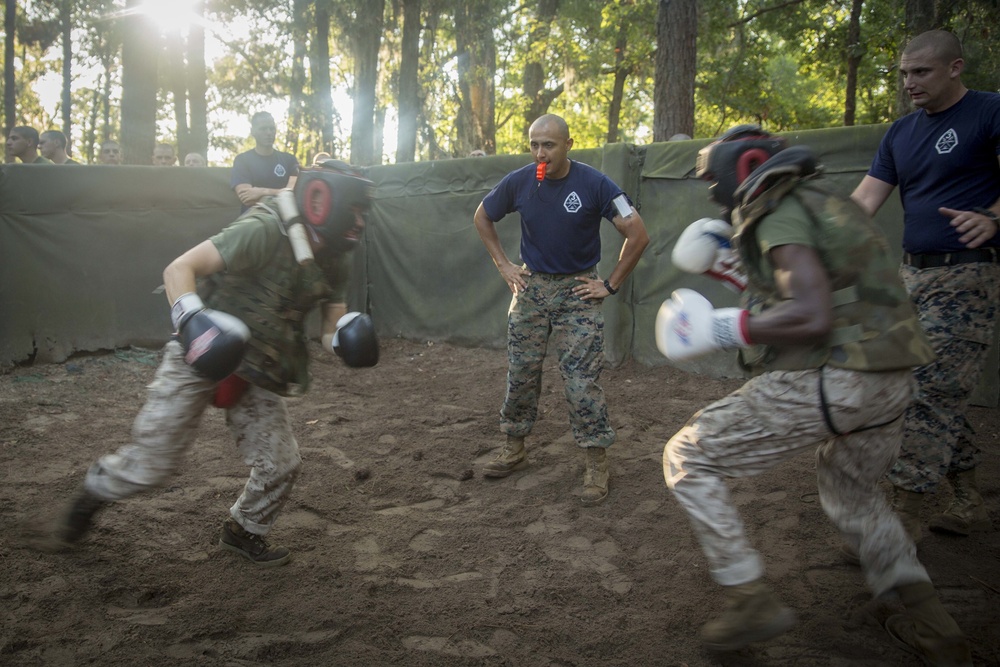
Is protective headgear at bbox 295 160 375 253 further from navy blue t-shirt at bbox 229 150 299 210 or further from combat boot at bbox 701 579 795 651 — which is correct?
navy blue t-shirt at bbox 229 150 299 210

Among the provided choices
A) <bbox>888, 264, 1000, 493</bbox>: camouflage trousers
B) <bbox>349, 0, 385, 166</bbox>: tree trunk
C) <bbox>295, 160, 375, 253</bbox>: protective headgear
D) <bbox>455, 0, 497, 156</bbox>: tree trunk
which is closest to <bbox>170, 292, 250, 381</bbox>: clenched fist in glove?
<bbox>295, 160, 375, 253</bbox>: protective headgear

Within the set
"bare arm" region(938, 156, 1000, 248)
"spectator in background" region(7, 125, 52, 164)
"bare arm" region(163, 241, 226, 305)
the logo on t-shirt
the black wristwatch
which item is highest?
"spectator in background" region(7, 125, 52, 164)

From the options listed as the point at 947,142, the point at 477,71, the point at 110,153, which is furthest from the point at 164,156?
the point at 477,71

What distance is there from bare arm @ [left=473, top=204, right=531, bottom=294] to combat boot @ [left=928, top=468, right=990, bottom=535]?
8.40ft

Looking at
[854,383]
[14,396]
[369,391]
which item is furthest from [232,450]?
[854,383]

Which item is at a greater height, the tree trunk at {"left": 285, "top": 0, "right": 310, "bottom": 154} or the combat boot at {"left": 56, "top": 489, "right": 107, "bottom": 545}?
the tree trunk at {"left": 285, "top": 0, "right": 310, "bottom": 154}

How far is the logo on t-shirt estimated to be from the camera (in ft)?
11.8

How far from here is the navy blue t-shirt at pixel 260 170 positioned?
7.79 metres

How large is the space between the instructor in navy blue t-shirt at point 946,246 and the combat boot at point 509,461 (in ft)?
7.15

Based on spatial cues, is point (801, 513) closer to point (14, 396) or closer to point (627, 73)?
point (14, 396)

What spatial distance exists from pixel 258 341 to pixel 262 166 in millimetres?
4976

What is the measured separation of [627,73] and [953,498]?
17.3 m

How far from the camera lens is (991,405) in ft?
19.3

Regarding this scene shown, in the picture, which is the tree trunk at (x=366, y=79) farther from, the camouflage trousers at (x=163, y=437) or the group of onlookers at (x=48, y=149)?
the camouflage trousers at (x=163, y=437)
